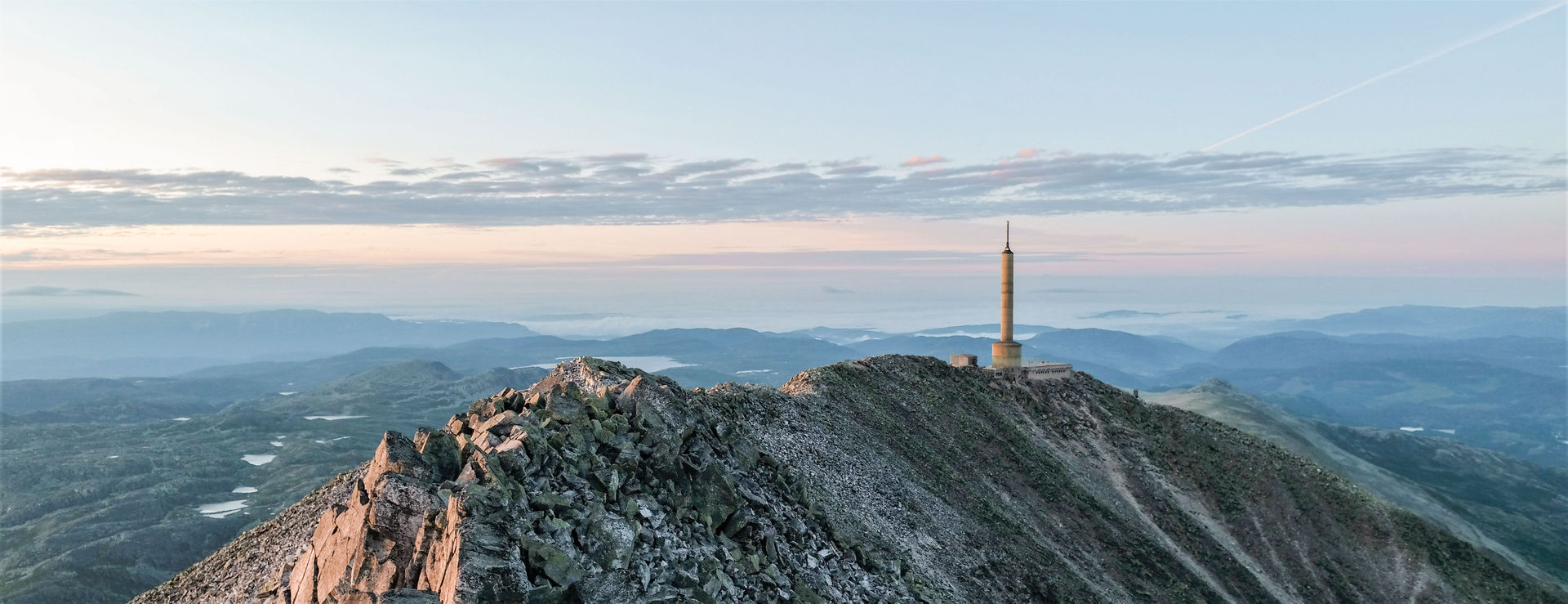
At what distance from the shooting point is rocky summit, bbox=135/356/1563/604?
27219 mm

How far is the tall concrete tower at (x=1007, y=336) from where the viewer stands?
355ft

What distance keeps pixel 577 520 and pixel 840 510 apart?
26.2 metres

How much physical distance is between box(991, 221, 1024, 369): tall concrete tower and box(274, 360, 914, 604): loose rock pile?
2809 inches

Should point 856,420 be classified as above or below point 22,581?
above

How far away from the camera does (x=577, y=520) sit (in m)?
27.7

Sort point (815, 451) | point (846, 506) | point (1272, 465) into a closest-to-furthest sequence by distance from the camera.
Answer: point (846, 506), point (815, 451), point (1272, 465)

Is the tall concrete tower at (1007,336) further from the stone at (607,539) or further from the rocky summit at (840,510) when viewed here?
the stone at (607,539)

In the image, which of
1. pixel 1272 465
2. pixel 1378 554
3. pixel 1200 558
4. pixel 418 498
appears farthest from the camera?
pixel 1272 465

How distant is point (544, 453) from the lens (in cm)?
3059

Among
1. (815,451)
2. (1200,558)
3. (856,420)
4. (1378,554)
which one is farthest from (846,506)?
(1378,554)

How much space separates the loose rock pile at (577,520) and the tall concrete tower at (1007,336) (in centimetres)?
7135

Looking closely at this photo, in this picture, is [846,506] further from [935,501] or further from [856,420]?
[856,420]

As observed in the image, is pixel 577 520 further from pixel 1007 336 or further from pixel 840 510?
pixel 1007 336

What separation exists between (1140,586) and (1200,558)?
15.8 m
